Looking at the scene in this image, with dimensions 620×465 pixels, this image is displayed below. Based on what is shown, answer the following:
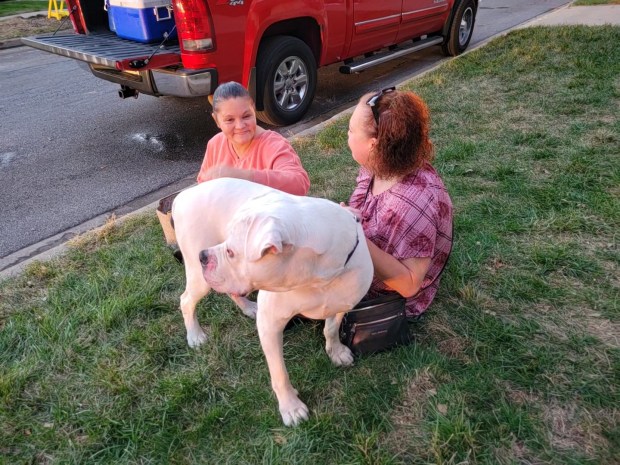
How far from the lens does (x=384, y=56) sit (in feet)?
22.0

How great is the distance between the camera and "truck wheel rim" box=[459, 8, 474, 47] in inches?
325

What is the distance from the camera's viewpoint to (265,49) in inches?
204

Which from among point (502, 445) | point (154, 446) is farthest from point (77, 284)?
point (502, 445)

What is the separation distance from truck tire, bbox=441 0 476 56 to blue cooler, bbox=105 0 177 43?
4.72m

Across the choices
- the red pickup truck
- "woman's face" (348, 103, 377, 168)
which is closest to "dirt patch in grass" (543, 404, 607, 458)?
"woman's face" (348, 103, 377, 168)

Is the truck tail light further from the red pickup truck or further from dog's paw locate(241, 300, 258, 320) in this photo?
dog's paw locate(241, 300, 258, 320)

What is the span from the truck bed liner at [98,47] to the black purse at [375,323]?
3.53m

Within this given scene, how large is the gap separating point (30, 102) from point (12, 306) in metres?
5.27

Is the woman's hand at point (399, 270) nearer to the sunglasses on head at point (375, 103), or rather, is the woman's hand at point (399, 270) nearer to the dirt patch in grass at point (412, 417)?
the dirt patch in grass at point (412, 417)

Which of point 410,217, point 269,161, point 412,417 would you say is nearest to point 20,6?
point 269,161

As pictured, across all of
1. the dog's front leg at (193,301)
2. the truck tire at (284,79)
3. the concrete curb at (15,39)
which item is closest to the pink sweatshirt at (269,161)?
the dog's front leg at (193,301)

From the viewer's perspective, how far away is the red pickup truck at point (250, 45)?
453 cm

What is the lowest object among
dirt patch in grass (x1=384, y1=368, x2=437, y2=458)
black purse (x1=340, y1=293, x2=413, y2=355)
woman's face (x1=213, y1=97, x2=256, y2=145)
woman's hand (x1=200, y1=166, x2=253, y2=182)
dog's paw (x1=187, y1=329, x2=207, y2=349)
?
dog's paw (x1=187, y1=329, x2=207, y2=349)

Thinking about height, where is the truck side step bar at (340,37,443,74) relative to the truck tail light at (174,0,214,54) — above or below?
below
